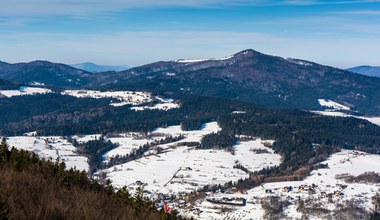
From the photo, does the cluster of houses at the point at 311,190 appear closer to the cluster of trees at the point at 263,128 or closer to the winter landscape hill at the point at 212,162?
the winter landscape hill at the point at 212,162

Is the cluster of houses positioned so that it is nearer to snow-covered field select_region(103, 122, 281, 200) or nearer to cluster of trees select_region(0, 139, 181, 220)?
snow-covered field select_region(103, 122, 281, 200)

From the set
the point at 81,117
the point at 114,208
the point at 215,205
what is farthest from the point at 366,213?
the point at 81,117

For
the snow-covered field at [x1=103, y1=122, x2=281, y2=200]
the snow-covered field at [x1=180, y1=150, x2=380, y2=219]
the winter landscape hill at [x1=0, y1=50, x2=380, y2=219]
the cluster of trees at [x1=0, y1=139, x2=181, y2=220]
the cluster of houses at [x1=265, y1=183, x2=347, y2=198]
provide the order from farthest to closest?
the snow-covered field at [x1=103, y1=122, x2=281, y2=200] < the cluster of houses at [x1=265, y1=183, x2=347, y2=198] < the snow-covered field at [x1=180, y1=150, x2=380, y2=219] < the winter landscape hill at [x1=0, y1=50, x2=380, y2=219] < the cluster of trees at [x1=0, y1=139, x2=181, y2=220]

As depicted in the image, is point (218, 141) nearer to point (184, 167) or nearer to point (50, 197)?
point (184, 167)

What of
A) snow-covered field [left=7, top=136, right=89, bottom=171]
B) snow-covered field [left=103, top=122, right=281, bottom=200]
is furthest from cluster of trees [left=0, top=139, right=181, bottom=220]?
snow-covered field [left=7, top=136, right=89, bottom=171]

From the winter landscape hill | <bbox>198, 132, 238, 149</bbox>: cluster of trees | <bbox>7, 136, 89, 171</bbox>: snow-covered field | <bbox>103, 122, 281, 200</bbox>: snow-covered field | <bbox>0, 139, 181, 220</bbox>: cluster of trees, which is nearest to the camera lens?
<bbox>0, 139, 181, 220</bbox>: cluster of trees

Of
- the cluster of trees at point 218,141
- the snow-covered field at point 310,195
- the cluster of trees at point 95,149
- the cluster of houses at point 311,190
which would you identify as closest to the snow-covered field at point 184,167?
the cluster of trees at point 218,141

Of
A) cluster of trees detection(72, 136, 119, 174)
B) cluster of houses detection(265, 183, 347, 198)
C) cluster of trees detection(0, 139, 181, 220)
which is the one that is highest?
cluster of trees detection(0, 139, 181, 220)
